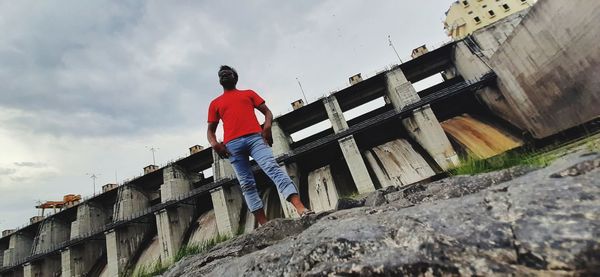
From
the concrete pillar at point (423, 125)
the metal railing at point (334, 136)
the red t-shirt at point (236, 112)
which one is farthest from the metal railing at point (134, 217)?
the red t-shirt at point (236, 112)

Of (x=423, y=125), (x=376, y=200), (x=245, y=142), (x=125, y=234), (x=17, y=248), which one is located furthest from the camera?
(x=17, y=248)

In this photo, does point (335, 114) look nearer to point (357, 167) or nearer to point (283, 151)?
point (357, 167)

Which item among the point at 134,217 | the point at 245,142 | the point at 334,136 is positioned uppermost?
the point at 334,136

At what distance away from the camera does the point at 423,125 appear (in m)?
12.3

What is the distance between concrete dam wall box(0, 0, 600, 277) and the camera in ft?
31.2

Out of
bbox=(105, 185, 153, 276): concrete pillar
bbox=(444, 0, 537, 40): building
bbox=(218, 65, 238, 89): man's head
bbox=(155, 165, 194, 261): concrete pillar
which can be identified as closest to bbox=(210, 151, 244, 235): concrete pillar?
bbox=(155, 165, 194, 261): concrete pillar

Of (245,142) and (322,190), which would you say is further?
(322,190)

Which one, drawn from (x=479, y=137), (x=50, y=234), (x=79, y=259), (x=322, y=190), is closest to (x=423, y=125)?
(x=479, y=137)

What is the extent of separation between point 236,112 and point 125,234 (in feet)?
50.9

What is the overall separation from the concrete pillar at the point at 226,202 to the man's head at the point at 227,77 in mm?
10276

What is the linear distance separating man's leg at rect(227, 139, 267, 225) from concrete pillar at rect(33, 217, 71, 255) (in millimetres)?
21227

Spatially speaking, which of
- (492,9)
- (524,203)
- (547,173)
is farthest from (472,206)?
(492,9)

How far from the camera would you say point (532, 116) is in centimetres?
1006

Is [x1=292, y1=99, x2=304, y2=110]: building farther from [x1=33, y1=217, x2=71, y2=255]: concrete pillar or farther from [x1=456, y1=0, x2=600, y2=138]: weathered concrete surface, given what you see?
[x1=33, y1=217, x2=71, y2=255]: concrete pillar
